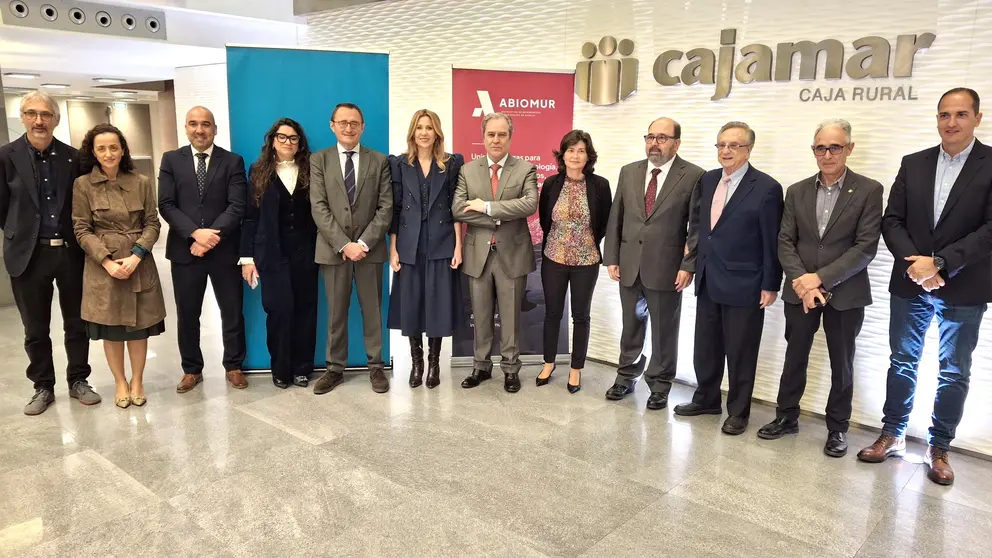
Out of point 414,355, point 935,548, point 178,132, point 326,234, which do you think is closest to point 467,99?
point 326,234

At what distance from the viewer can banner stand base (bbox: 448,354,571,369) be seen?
5234 millimetres

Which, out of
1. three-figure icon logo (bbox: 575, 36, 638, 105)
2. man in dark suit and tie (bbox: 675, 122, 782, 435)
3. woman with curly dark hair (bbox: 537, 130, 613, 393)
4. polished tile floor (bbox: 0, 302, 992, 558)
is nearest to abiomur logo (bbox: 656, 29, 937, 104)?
three-figure icon logo (bbox: 575, 36, 638, 105)

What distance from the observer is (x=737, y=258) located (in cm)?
380

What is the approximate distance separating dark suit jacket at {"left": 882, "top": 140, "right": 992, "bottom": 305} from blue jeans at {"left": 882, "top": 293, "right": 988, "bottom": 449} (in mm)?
88

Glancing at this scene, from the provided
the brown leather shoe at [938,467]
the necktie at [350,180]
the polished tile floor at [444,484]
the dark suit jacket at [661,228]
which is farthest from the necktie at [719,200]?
the necktie at [350,180]

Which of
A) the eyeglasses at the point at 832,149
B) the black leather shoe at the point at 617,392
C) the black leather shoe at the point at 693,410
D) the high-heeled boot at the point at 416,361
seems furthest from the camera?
the high-heeled boot at the point at 416,361

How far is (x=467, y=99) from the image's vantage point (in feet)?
16.2

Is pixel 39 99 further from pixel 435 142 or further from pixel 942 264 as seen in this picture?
pixel 942 264

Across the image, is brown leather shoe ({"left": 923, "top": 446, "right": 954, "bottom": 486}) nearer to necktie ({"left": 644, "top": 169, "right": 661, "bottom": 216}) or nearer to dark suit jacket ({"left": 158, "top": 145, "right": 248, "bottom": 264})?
necktie ({"left": 644, "top": 169, "right": 661, "bottom": 216})

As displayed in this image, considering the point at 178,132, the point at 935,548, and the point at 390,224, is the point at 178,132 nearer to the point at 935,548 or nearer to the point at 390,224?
the point at 390,224

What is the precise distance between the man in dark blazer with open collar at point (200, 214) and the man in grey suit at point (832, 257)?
11.3ft

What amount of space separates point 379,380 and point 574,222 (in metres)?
1.75

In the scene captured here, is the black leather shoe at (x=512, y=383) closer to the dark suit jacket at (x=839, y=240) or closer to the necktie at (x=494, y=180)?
the necktie at (x=494, y=180)

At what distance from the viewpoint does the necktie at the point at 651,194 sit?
13.6ft
